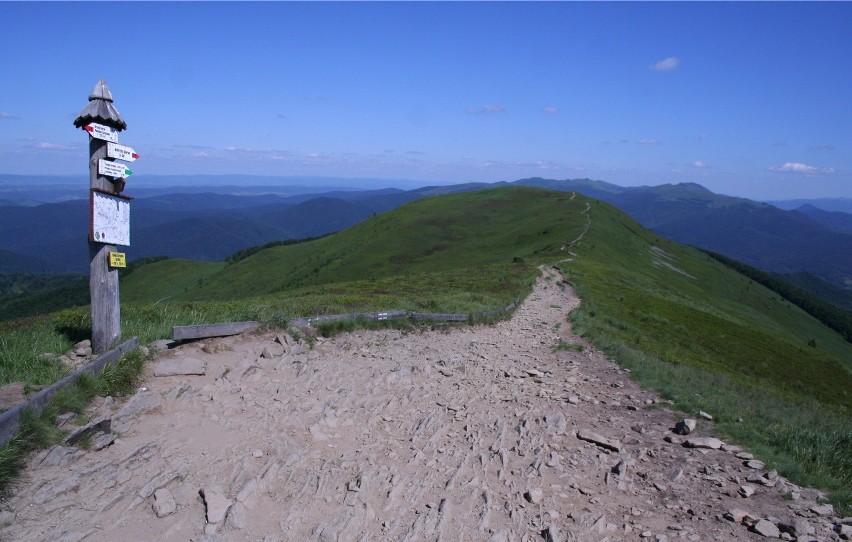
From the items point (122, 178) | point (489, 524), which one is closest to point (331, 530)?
point (489, 524)

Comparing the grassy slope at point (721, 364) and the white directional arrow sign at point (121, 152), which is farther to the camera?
the white directional arrow sign at point (121, 152)

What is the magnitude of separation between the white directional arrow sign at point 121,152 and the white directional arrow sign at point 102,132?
130 millimetres

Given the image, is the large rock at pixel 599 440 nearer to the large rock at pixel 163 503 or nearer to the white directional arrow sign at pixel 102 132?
the large rock at pixel 163 503

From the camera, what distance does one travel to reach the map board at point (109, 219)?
9.91 m

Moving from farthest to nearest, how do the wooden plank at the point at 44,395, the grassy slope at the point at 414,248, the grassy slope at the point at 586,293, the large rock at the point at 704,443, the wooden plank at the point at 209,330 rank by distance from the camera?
the grassy slope at the point at 414,248 → the grassy slope at the point at 586,293 → the wooden plank at the point at 209,330 → the large rock at the point at 704,443 → the wooden plank at the point at 44,395

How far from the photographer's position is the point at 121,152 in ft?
34.3

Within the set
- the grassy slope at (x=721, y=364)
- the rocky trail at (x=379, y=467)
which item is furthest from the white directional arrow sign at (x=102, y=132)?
the grassy slope at (x=721, y=364)

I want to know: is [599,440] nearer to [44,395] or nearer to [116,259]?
[44,395]

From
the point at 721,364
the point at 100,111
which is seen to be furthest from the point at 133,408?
the point at 721,364

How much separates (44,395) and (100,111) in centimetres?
538

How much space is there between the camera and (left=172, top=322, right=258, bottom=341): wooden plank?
11273 mm

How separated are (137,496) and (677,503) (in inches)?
271

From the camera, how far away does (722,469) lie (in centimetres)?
809

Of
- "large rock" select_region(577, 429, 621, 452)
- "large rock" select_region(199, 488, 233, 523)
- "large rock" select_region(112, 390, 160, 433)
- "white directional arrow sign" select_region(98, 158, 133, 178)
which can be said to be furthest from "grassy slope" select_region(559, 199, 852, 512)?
"white directional arrow sign" select_region(98, 158, 133, 178)
